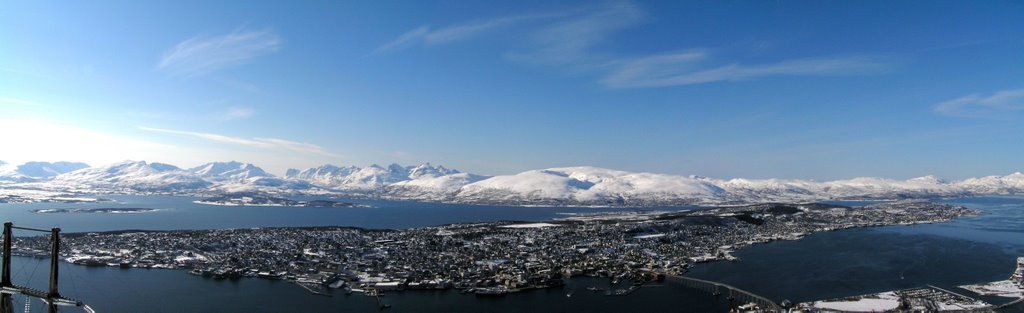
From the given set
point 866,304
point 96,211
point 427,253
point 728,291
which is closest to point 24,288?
point 728,291

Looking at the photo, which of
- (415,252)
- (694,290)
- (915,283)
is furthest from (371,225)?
(915,283)

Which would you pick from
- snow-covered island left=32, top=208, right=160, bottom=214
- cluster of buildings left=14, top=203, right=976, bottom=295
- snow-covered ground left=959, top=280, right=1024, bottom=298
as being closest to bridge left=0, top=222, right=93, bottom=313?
cluster of buildings left=14, top=203, right=976, bottom=295

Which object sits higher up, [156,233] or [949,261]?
[156,233]

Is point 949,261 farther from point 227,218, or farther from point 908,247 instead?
point 227,218

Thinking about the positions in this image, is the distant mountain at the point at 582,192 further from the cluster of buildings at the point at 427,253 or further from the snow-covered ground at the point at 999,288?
the snow-covered ground at the point at 999,288

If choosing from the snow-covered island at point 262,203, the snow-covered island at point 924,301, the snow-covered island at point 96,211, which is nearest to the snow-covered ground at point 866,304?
the snow-covered island at point 924,301

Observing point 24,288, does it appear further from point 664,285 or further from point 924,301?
point 924,301

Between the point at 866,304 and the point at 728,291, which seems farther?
the point at 728,291
